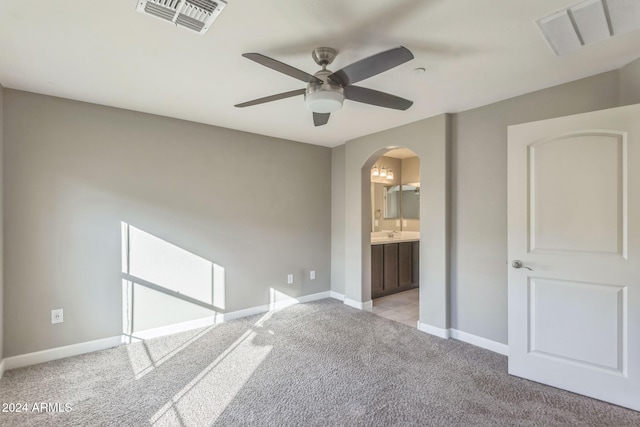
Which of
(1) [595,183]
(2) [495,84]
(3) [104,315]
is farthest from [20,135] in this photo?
(1) [595,183]

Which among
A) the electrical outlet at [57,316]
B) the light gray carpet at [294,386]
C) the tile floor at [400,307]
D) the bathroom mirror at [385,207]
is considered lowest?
the tile floor at [400,307]

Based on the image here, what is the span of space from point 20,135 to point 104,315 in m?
1.77

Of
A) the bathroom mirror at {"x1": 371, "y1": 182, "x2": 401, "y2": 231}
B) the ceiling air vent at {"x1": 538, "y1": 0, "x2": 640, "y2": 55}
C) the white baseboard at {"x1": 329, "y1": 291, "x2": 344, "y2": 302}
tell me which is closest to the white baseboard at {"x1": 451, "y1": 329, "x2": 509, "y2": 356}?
the white baseboard at {"x1": 329, "y1": 291, "x2": 344, "y2": 302}

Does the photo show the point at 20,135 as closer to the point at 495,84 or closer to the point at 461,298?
the point at 495,84

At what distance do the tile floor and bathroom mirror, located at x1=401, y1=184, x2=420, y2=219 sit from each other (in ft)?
5.13

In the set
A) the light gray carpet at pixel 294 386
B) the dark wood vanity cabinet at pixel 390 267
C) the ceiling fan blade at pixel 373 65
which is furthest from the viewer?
the dark wood vanity cabinet at pixel 390 267

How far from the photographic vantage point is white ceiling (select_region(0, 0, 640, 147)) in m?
1.61

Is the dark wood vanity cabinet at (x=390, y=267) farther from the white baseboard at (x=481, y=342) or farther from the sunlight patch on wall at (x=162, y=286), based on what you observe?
the sunlight patch on wall at (x=162, y=286)

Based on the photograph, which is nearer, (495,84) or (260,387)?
(260,387)

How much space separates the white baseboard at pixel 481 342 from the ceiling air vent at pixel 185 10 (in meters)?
3.42

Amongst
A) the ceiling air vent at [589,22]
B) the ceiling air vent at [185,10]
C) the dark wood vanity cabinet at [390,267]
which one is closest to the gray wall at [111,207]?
the dark wood vanity cabinet at [390,267]

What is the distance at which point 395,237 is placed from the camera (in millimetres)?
5414

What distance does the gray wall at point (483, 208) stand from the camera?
276 centimetres

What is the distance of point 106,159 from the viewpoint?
2.97 meters
